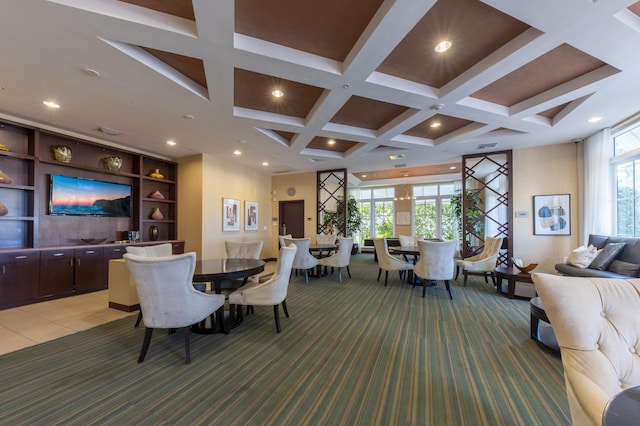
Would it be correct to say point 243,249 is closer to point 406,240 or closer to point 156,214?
point 156,214

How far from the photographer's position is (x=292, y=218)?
902 cm

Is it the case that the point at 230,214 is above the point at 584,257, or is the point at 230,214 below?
above

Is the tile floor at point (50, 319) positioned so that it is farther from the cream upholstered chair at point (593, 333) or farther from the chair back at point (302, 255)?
the cream upholstered chair at point (593, 333)

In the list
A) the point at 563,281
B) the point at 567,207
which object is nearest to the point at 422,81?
the point at 563,281

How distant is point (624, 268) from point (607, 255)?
41 centimetres

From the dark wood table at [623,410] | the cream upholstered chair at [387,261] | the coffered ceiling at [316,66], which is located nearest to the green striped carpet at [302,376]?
the dark wood table at [623,410]

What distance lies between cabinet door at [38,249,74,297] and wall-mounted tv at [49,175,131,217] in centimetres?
92

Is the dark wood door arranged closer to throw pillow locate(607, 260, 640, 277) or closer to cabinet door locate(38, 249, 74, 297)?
cabinet door locate(38, 249, 74, 297)

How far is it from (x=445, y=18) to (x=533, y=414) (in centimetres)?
320

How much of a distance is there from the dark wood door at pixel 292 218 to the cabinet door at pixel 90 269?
5.06 m

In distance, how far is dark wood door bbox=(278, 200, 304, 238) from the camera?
29.1ft

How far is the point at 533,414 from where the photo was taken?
5.62ft

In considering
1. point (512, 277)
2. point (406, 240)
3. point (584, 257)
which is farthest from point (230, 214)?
point (584, 257)

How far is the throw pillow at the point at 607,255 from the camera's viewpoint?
4.09m
